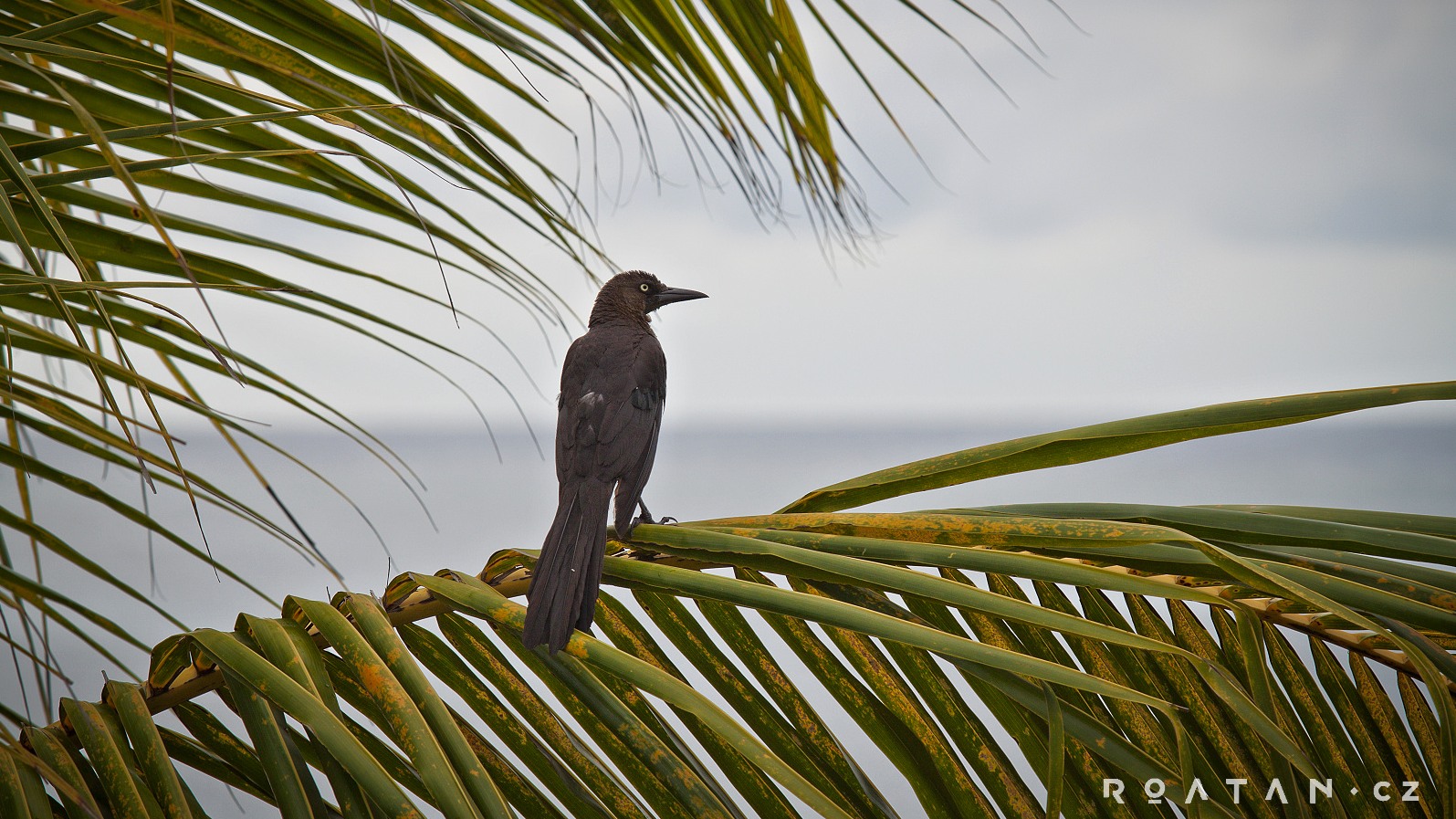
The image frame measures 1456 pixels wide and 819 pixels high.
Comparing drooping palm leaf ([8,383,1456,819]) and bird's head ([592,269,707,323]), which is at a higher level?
bird's head ([592,269,707,323])

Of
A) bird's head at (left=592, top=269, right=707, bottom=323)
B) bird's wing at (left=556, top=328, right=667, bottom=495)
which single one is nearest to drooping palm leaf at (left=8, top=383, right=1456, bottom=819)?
bird's wing at (left=556, top=328, right=667, bottom=495)

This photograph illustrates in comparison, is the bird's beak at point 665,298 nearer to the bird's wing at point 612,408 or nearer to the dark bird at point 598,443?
the dark bird at point 598,443

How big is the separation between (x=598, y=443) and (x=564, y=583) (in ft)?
2.57

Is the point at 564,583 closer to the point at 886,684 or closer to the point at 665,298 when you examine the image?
the point at 886,684

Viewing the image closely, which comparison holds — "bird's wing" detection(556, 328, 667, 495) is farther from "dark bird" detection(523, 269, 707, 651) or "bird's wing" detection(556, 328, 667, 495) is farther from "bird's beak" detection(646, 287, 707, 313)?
"bird's beak" detection(646, 287, 707, 313)

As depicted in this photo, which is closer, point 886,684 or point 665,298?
Result: point 886,684

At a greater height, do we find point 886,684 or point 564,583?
point 564,583

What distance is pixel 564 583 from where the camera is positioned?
902mm

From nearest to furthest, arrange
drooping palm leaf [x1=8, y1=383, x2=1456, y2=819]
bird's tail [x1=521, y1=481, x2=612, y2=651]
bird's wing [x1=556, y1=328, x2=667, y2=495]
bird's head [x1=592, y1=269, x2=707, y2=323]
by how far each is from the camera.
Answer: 1. drooping palm leaf [x1=8, y1=383, x2=1456, y2=819]
2. bird's tail [x1=521, y1=481, x2=612, y2=651]
3. bird's wing [x1=556, y1=328, x2=667, y2=495]
4. bird's head [x1=592, y1=269, x2=707, y2=323]

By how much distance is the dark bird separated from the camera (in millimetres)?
908

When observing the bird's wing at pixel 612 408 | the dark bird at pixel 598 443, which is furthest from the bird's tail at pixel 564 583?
the bird's wing at pixel 612 408

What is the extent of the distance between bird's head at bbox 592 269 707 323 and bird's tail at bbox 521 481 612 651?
53.7 inches

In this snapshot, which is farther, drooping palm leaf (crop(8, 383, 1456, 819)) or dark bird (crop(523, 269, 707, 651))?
dark bird (crop(523, 269, 707, 651))

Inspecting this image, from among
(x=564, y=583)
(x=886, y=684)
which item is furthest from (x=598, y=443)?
(x=886, y=684)
